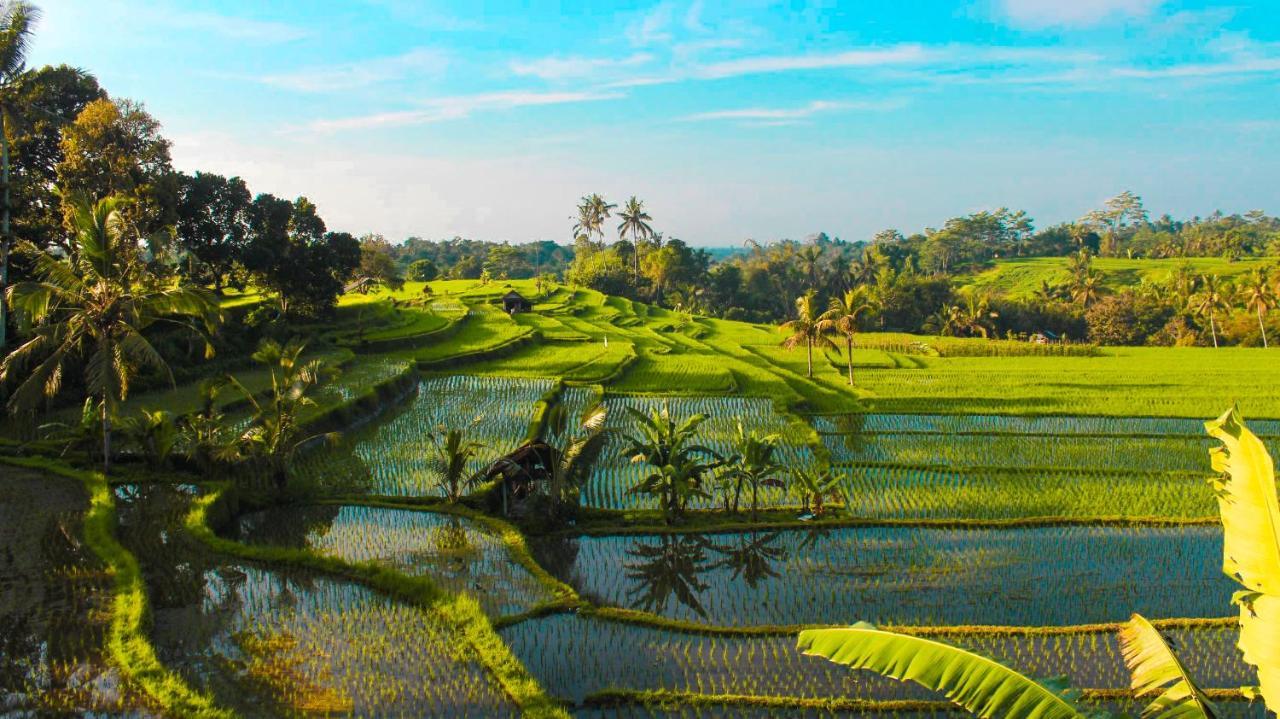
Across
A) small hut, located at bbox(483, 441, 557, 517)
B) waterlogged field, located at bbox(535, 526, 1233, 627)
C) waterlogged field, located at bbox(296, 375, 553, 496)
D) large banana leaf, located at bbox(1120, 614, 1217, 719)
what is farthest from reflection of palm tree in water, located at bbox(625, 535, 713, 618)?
large banana leaf, located at bbox(1120, 614, 1217, 719)

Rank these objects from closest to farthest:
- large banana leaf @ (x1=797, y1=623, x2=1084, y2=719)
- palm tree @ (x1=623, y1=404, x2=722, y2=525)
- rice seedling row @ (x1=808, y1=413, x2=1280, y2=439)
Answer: large banana leaf @ (x1=797, y1=623, x2=1084, y2=719)
palm tree @ (x1=623, y1=404, x2=722, y2=525)
rice seedling row @ (x1=808, y1=413, x2=1280, y2=439)

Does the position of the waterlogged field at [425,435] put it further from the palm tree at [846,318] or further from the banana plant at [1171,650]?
the banana plant at [1171,650]

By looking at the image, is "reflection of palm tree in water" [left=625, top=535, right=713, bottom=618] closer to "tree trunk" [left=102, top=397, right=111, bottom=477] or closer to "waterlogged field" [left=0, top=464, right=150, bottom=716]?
"waterlogged field" [left=0, top=464, right=150, bottom=716]

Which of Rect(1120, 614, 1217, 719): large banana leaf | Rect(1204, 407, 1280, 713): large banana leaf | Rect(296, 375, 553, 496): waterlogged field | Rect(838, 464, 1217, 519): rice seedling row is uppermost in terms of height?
Rect(1204, 407, 1280, 713): large banana leaf

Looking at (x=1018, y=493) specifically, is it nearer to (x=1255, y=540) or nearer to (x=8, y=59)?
(x=1255, y=540)

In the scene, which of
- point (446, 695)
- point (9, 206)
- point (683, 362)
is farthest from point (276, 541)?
point (683, 362)

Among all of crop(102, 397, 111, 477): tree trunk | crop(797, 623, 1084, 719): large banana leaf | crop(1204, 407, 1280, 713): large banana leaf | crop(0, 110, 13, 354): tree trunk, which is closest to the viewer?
crop(1204, 407, 1280, 713): large banana leaf

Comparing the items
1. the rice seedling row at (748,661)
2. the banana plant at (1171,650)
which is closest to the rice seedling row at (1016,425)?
the rice seedling row at (748,661)

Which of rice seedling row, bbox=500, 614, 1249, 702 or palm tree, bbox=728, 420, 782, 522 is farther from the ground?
palm tree, bbox=728, 420, 782, 522

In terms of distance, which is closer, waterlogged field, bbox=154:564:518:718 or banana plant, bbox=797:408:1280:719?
banana plant, bbox=797:408:1280:719
